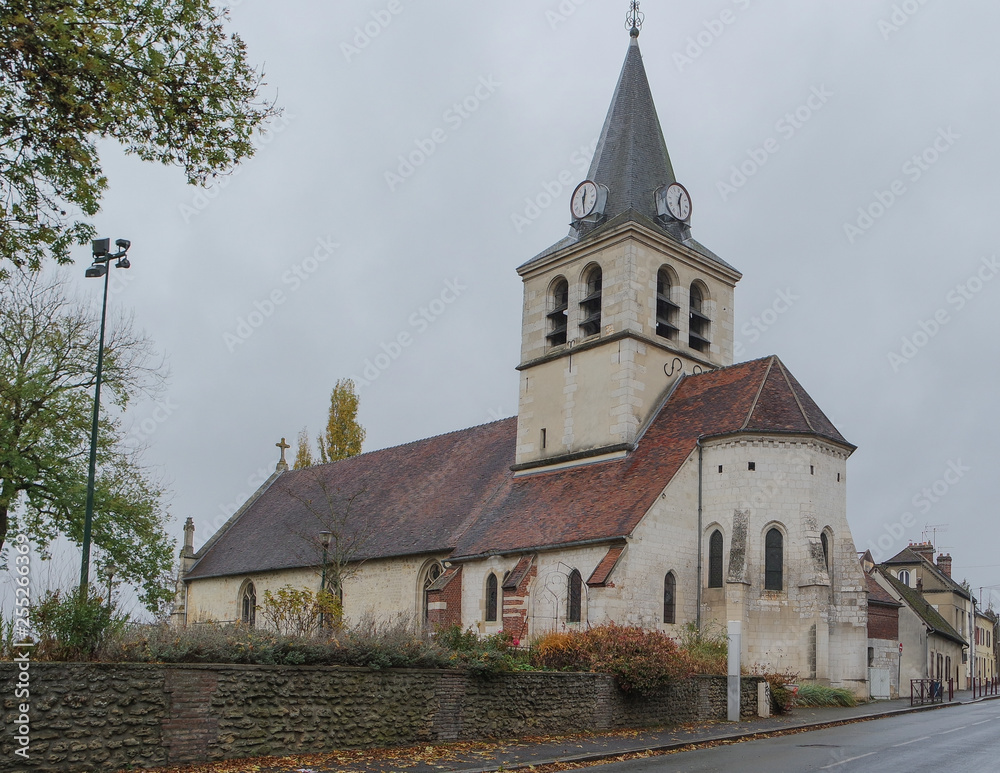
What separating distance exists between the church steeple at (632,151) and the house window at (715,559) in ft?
37.3

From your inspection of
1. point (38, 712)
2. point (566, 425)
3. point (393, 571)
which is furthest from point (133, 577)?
point (38, 712)

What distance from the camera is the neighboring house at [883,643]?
33.4 meters

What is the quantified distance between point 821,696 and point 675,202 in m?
17.0

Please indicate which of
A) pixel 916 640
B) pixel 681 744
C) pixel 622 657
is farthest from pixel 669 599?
pixel 916 640

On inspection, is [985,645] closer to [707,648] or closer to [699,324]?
[699,324]

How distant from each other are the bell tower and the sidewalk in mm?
12253

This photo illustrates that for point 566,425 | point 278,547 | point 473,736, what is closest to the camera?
point 473,736

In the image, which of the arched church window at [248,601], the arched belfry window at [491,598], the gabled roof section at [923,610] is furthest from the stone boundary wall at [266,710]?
the gabled roof section at [923,610]

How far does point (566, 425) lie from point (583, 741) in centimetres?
1629

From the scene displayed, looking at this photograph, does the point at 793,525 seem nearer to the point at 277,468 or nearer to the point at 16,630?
the point at 16,630

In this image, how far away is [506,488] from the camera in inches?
1273

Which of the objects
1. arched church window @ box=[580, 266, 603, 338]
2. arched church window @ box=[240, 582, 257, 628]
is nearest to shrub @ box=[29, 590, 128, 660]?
arched church window @ box=[580, 266, 603, 338]

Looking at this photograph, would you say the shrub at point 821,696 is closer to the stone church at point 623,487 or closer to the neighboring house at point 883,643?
the stone church at point 623,487

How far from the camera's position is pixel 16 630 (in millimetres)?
11688
